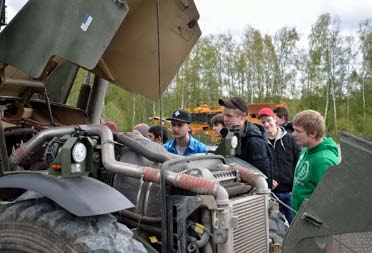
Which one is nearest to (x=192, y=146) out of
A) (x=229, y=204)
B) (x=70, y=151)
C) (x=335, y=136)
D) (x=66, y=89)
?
(x=66, y=89)

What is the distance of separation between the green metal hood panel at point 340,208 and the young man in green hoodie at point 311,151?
1.25 m

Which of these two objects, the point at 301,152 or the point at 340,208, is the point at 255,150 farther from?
the point at 340,208

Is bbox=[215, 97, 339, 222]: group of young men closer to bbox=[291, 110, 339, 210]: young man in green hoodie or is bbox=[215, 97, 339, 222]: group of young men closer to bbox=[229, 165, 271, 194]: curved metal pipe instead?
bbox=[291, 110, 339, 210]: young man in green hoodie

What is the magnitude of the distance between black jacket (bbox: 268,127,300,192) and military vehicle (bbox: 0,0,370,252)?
1946mm

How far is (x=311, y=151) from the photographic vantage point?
174 inches

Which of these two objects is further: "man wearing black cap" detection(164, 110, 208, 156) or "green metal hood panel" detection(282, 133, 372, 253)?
"man wearing black cap" detection(164, 110, 208, 156)

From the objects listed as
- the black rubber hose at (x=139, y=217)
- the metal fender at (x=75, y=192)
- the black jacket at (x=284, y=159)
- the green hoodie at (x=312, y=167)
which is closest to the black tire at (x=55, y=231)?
the metal fender at (x=75, y=192)

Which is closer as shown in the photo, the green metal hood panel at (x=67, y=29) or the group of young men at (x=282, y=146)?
the green metal hood panel at (x=67, y=29)

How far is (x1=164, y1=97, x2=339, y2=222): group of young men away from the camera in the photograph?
4.34 metres

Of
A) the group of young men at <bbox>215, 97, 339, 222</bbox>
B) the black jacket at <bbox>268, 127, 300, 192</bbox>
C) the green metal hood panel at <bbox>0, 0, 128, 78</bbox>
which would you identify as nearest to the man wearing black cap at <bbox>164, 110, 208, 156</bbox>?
the group of young men at <bbox>215, 97, 339, 222</bbox>

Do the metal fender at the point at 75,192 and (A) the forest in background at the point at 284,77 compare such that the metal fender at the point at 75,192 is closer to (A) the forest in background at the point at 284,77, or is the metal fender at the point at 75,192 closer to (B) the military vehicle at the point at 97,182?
(B) the military vehicle at the point at 97,182

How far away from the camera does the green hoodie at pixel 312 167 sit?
4230 millimetres

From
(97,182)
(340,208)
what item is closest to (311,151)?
(340,208)

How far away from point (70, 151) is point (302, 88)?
37742 mm
